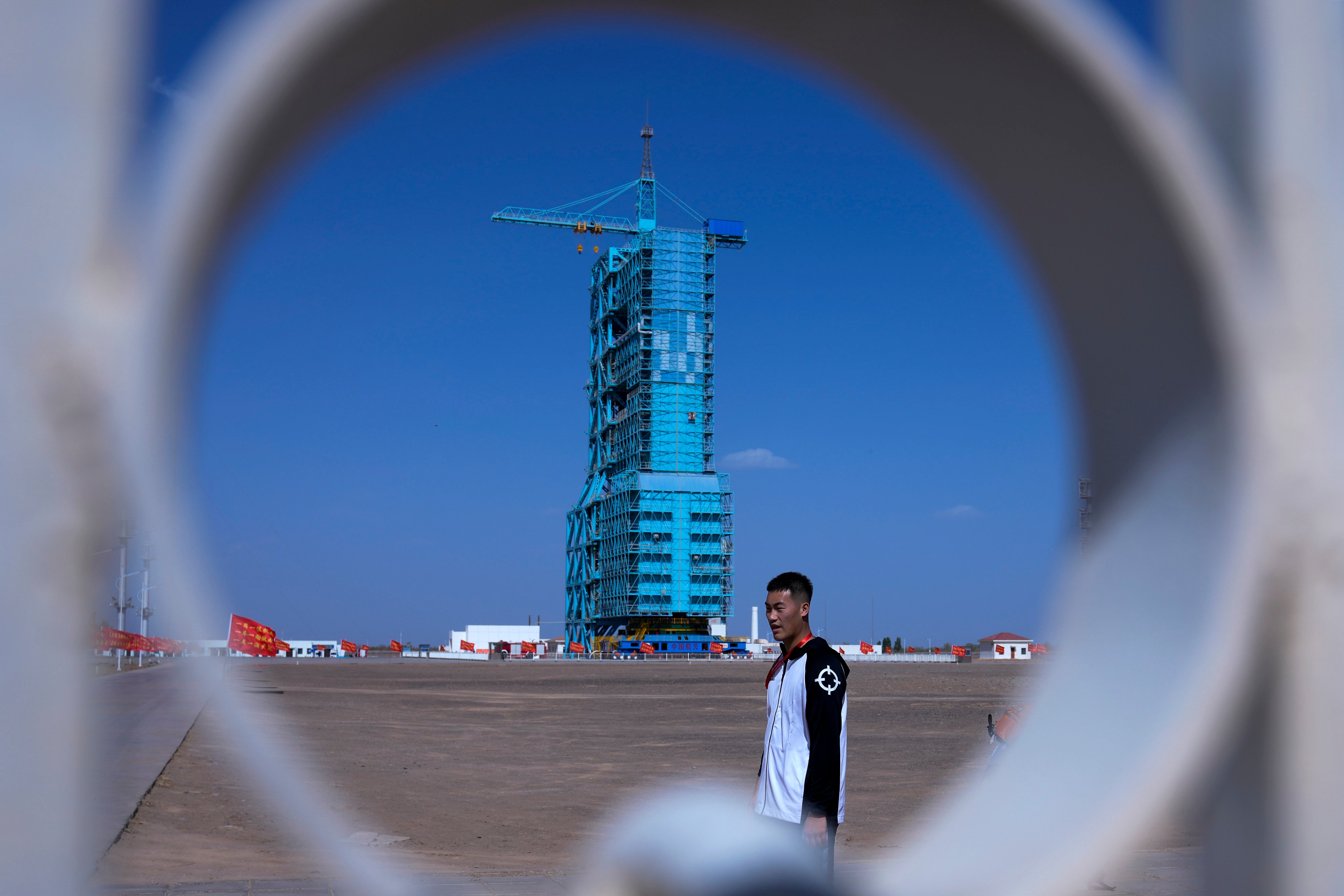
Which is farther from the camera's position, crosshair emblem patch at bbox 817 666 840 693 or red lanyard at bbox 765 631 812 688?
red lanyard at bbox 765 631 812 688

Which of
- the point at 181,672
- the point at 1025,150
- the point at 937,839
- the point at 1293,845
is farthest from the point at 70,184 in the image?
the point at 1293,845

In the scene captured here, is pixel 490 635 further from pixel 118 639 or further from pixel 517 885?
pixel 517 885

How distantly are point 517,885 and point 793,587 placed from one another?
3.15m

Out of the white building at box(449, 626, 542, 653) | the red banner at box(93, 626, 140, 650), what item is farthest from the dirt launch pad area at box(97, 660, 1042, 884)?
the white building at box(449, 626, 542, 653)

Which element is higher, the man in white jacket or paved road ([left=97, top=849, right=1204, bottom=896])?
the man in white jacket

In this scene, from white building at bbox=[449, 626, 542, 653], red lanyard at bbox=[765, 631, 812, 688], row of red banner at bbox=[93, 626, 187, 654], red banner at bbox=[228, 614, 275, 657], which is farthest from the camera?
white building at bbox=[449, 626, 542, 653]

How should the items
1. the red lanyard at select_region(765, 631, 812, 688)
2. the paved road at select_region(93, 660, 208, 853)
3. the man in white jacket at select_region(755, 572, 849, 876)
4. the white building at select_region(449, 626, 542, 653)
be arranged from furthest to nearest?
the white building at select_region(449, 626, 542, 653)
the red lanyard at select_region(765, 631, 812, 688)
the man in white jacket at select_region(755, 572, 849, 876)
the paved road at select_region(93, 660, 208, 853)

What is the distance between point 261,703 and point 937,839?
1146 mm

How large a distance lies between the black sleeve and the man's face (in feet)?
0.72

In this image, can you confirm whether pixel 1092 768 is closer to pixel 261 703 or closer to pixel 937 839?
pixel 937 839

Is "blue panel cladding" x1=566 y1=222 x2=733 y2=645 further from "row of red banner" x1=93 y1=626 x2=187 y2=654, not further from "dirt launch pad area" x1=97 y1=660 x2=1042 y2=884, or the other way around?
"dirt launch pad area" x1=97 y1=660 x2=1042 y2=884

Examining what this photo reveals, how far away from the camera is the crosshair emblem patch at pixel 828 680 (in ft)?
12.3

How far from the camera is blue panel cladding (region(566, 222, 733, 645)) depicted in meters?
66.1

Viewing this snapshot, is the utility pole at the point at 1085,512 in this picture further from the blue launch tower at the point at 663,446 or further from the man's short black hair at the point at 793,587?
the blue launch tower at the point at 663,446
